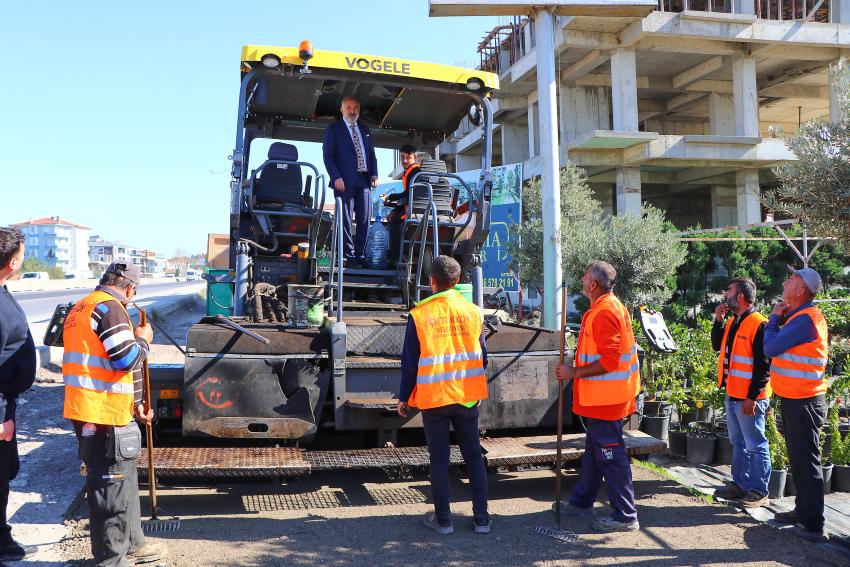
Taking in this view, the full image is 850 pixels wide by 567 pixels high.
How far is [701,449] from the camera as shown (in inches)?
242

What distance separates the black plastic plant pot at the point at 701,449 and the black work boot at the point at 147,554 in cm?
445

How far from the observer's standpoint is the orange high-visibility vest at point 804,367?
14.4 feet

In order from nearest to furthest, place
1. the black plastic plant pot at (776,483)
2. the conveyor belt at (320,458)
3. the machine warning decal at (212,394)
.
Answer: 1. the conveyor belt at (320,458)
2. the machine warning decal at (212,394)
3. the black plastic plant pot at (776,483)

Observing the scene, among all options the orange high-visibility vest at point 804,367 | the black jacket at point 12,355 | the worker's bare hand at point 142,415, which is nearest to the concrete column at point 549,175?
the orange high-visibility vest at point 804,367

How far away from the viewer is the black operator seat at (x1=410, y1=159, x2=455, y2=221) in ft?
21.5

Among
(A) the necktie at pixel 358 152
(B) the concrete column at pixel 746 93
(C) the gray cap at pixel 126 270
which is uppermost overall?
(B) the concrete column at pixel 746 93

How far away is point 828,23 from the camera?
72.6 feet

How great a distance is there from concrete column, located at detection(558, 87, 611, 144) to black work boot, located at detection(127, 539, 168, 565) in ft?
73.4

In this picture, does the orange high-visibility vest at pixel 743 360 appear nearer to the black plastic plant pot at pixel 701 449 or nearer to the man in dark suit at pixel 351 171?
the black plastic plant pot at pixel 701 449

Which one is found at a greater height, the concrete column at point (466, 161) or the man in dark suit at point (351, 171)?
the concrete column at point (466, 161)

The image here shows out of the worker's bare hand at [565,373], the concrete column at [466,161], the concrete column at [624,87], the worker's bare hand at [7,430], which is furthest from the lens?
the concrete column at [466,161]

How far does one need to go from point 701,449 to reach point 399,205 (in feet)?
11.6

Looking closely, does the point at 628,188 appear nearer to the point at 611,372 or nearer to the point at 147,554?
the point at 611,372

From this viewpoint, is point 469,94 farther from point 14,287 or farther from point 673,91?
point 14,287
